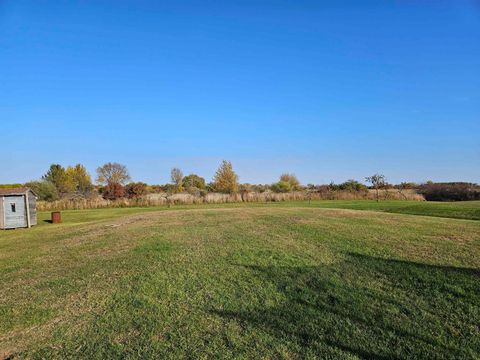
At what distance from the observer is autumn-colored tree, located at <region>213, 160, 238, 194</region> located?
50647 mm

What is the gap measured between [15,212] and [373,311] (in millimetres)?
21879

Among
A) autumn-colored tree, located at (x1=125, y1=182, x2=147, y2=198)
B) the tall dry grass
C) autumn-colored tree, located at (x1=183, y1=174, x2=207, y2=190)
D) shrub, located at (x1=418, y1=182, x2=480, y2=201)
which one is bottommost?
shrub, located at (x1=418, y1=182, x2=480, y2=201)

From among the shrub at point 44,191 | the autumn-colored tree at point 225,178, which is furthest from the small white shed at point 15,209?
the autumn-colored tree at point 225,178

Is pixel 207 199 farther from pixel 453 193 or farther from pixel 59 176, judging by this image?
pixel 59 176

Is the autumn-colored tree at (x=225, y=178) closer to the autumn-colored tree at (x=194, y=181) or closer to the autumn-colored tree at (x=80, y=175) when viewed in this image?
the autumn-colored tree at (x=194, y=181)

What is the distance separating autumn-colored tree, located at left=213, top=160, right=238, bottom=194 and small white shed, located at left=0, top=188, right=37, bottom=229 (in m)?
31.6

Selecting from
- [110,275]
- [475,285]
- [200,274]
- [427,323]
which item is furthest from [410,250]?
[110,275]

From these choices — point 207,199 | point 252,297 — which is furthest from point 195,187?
point 252,297

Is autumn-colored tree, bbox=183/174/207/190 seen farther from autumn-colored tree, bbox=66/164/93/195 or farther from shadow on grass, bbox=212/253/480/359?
shadow on grass, bbox=212/253/480/359

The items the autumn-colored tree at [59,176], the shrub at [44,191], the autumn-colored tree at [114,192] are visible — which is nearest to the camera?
the shrub at [44,191]

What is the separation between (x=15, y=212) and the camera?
65.9ft

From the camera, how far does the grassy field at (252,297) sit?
168 inches

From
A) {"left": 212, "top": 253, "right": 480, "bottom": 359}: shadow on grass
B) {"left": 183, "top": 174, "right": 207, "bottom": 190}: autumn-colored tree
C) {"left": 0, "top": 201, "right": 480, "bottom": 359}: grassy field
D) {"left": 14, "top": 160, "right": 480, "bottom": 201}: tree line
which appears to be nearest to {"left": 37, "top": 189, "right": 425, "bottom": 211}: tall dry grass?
{"left": 14, "top": 160, "right": 480, "bottom": 201}: tree line

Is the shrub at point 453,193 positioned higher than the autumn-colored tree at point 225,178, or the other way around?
the autumn-colored tree at point 225,178
